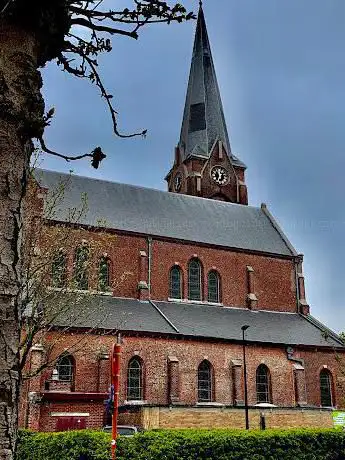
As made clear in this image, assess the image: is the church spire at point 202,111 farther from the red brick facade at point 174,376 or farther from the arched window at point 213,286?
the red brick facade at point 174,376

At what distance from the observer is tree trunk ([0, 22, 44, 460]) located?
263 centimetres

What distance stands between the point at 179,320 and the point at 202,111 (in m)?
23.1

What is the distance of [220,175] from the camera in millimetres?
44719

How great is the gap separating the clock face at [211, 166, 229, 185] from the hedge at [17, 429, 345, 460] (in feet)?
97.1

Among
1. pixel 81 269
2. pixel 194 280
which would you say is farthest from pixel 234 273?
pixel 81 269

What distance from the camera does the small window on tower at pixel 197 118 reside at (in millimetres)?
47250

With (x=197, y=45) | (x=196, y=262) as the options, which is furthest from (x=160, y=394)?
(x=197, y=45)

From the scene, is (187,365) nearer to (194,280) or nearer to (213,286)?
(194,280)

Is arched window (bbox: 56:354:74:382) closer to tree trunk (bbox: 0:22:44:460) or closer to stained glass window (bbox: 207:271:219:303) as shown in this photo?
stained glass window (bbox: 207:271:219:303)

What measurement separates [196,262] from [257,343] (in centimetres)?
674

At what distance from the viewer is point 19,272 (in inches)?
109

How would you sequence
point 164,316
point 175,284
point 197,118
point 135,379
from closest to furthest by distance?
point 135,379 < point 164,316 < point 175,284 < point 197,118

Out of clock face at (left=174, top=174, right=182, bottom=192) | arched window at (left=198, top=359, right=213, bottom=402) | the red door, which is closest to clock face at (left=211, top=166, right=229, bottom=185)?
clock face at (left=174, top=174, right=182, bottom=192)

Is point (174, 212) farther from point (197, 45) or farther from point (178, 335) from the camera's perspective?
point (197, 45)
